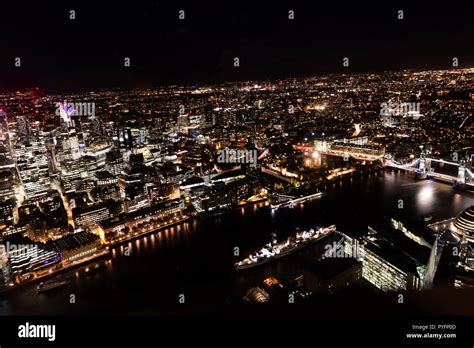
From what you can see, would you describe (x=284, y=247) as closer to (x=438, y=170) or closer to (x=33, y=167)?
(x=438, y=170)

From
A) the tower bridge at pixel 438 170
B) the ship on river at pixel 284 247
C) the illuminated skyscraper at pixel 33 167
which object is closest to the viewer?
the ship on river at pixel 284 247

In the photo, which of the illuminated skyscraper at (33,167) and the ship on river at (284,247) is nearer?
the ship on river at (284,247)

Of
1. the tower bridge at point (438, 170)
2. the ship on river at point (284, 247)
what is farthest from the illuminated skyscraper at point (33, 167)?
the tower bridge at point (438, 170)

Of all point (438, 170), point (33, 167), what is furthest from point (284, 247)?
point (33, 167)

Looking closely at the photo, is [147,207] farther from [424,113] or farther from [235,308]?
[424,113]

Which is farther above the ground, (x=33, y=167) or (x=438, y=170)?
(x=33, y=167)

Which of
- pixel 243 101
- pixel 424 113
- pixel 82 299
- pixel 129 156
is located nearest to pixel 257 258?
pixel 82 299

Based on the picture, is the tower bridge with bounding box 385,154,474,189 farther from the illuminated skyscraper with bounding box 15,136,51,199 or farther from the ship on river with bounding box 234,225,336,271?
the illuminated skyscraper with bounding box 15,136,51,199

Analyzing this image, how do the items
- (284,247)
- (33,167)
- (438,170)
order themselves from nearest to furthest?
(284,247)
(438,170)
(33,167)

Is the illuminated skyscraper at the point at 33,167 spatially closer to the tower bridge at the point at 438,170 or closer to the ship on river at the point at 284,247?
the ship on river at the point at 284,247

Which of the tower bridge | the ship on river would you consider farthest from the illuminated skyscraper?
the tower bridge

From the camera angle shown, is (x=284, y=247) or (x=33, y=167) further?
(x=33, y=167)
